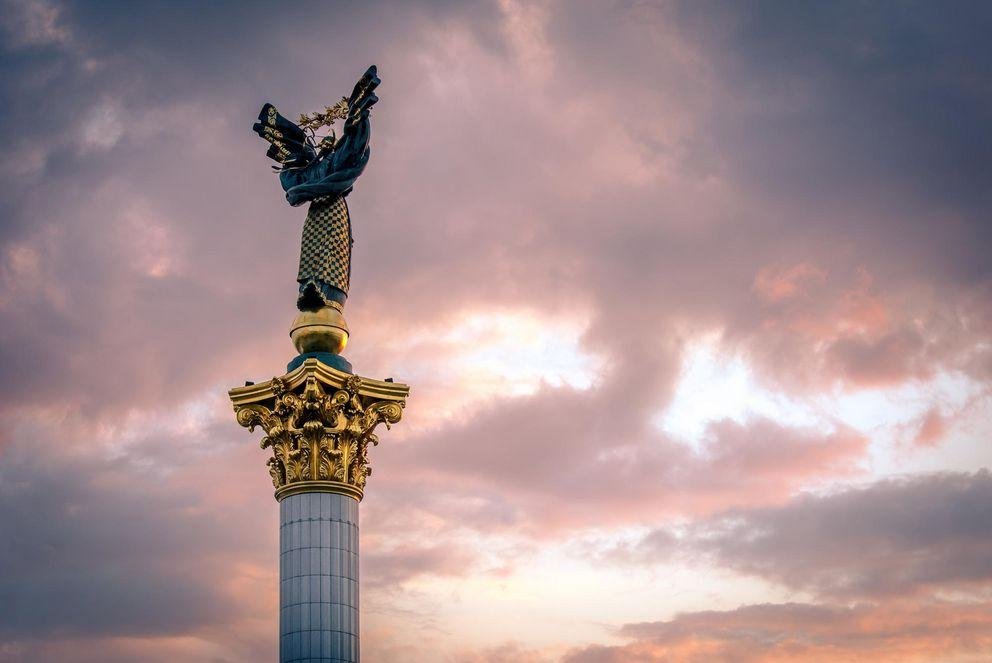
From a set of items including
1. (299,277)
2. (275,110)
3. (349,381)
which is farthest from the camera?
(275,110)

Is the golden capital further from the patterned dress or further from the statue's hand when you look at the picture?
the statue's hand

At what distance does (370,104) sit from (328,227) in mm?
4300

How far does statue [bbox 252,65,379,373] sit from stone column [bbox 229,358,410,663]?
1.39 metres

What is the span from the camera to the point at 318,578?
38.2 meters

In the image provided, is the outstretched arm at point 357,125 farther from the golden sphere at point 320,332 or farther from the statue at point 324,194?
the golden sphere at point 320,332

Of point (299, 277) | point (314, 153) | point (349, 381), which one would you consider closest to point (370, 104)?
point (314, 153)

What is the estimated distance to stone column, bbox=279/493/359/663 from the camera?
37.6 metres

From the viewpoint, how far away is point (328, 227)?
143 feet

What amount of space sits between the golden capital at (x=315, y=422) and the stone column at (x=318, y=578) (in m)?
0.56

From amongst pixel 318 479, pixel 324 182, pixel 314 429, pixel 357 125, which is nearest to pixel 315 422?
pixel 314 429

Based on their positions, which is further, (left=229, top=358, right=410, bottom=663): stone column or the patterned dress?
the patterned dress

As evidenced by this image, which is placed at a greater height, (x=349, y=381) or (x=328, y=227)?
(x=328, y=227)

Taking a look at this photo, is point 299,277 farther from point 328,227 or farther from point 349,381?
point 349,381

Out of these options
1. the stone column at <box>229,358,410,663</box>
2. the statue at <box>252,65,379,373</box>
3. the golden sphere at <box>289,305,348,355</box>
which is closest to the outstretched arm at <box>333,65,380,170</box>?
the statue at <box>252,65,379,373</box>
